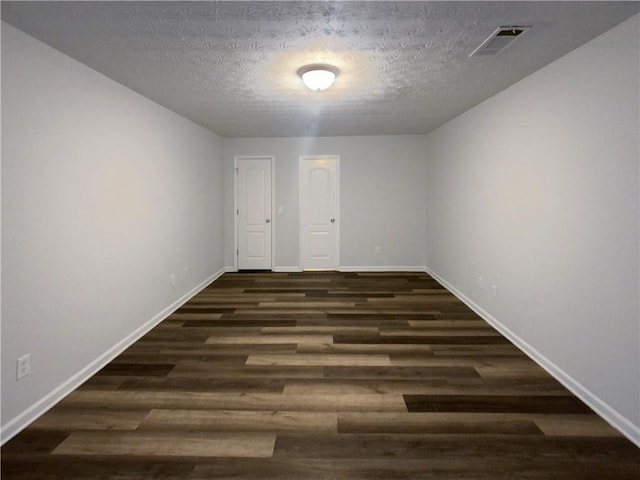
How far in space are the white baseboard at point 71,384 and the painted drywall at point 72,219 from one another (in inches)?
0.4

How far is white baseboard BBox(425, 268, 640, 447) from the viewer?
2.23 m

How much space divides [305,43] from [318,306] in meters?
3.19

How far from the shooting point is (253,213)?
7199 millimetres

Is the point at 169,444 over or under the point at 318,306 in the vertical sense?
under

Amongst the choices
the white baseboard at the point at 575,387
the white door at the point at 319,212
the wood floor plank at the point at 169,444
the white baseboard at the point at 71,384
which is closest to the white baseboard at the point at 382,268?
the white door at the point at 319,212

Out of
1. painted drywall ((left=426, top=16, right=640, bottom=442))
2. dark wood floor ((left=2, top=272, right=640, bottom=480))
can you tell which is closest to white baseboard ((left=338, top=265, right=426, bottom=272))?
painted drywall ((left=426, top=16, right=640, bottom=442))

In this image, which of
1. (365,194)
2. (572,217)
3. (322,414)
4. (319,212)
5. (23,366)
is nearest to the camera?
(23,366)

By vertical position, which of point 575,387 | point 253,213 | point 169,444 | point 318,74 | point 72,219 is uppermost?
point 318,74

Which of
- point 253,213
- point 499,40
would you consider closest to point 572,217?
point 499,40

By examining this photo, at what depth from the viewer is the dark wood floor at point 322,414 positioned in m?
2.00

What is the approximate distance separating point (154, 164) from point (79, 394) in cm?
244

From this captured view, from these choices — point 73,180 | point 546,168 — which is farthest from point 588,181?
point 73,180

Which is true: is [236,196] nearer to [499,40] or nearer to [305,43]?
[305,43]

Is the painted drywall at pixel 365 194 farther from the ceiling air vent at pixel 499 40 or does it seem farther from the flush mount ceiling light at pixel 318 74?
the ceiling air vent at pixel 499 40
